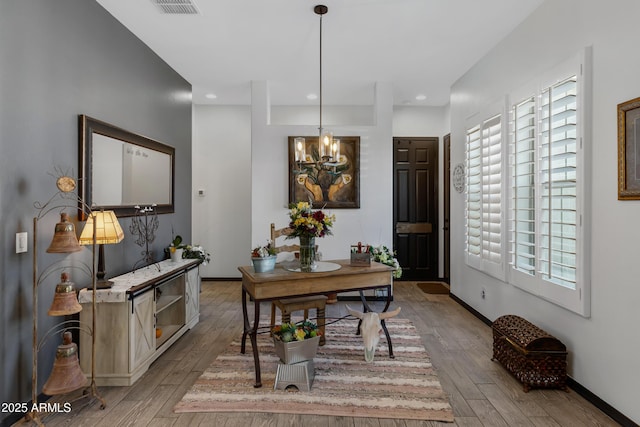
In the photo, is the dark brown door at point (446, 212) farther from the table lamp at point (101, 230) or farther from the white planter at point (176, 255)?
the table lamp at point (101, 230)

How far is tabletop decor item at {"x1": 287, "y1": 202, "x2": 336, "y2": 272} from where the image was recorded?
9.32 feet

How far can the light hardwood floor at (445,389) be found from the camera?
2217 mm

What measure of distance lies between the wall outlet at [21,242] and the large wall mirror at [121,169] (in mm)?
545

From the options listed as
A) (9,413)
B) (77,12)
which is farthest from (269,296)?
(77,12)

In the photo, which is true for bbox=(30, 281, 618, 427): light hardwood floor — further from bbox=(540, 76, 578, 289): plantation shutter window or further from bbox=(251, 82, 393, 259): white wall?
bbox=(251, 82, 393, 259): white wall

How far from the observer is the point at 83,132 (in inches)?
109

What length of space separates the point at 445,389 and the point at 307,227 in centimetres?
156

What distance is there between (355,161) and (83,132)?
3197mm

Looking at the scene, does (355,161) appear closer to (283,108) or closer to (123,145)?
(283,108)

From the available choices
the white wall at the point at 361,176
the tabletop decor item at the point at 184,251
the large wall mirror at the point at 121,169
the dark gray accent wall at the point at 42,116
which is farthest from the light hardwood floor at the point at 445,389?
the white wall at the point at 361,176

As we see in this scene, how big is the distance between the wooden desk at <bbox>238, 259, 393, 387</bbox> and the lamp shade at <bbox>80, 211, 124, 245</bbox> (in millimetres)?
990

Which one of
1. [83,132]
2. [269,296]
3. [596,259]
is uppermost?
[83,132]

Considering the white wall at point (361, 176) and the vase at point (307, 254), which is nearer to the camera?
the vase at point (307, 254)

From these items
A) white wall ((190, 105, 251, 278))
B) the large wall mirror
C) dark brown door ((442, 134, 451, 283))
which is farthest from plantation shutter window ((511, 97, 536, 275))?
white wall ((190, 105, 251, 278))
